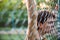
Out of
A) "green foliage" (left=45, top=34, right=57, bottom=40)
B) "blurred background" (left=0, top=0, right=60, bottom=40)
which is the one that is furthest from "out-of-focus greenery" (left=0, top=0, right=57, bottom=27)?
"green foliage" (left=45, top=34, right=57, bottom=40)

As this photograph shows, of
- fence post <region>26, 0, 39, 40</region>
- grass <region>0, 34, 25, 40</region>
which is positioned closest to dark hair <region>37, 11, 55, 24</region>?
fence post <region>26, 0, 39, 40</region>

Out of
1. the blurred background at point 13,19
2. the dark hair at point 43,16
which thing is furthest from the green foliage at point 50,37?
the blurred background at point 13,19

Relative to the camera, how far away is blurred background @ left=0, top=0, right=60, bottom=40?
132cm

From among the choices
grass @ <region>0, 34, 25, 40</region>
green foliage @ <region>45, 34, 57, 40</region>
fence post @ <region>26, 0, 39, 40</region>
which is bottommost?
green foliage @ <region>45, 34, 57, 40</region>

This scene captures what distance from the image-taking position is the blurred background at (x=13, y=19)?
1.32 m

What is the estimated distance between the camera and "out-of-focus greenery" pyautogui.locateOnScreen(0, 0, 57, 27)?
1.32m

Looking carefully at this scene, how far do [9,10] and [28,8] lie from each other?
0.16 meters

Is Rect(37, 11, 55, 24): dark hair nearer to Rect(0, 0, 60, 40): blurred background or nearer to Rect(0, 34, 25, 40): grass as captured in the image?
Rect(0, 0, 60, 40): blurred background

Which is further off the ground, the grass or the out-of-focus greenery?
the out-of-focus greenery

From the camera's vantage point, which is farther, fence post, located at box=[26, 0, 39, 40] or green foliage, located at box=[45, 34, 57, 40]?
green foliage, located at box=[45, 34, 57, 40]

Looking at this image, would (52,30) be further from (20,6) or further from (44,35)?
(20,6)

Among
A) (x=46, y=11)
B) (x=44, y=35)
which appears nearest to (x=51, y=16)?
(x=46, y=11)

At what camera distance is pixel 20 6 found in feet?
4.58

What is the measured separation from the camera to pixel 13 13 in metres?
1.37
